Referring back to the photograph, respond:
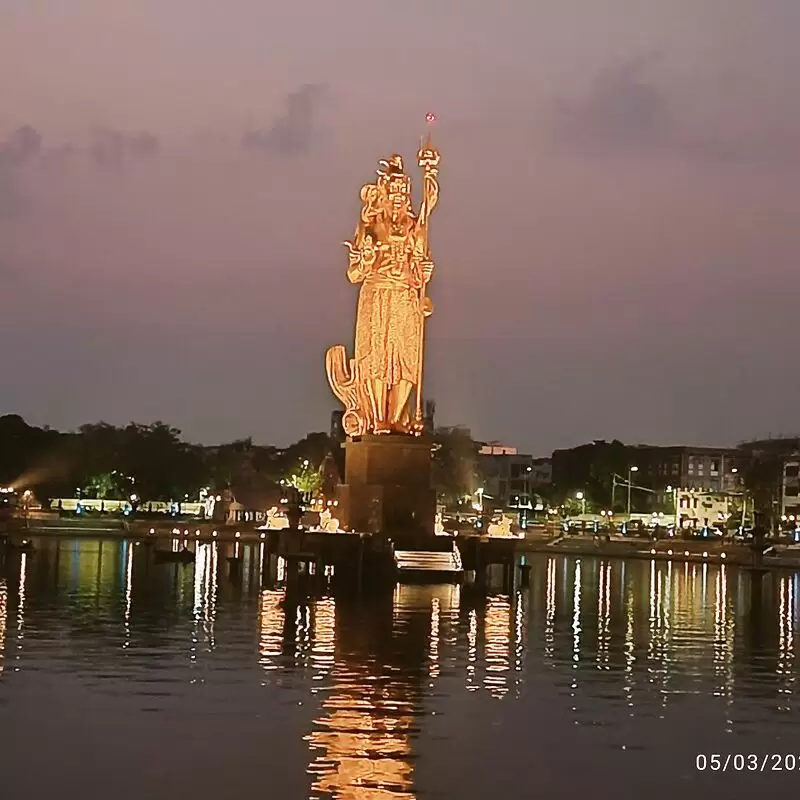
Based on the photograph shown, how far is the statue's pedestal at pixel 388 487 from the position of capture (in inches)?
1400

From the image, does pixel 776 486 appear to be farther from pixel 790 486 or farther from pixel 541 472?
pixel 541 472

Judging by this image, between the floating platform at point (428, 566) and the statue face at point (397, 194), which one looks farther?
the statue face at point (397, 194)

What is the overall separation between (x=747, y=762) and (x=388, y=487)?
24.9 meters

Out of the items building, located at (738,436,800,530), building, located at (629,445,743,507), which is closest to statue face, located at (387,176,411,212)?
building, located at (738,436,800,530)

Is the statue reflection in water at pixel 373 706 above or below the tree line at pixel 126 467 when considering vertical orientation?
below

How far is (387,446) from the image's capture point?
119 feet

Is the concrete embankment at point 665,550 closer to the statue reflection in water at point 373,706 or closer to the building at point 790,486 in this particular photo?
the statue reflection in water at point 373,706

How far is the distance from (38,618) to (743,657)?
31.6ft

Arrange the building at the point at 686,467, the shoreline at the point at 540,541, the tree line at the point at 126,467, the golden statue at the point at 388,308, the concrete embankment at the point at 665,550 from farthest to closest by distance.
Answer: the building at the point at 686,467 < the tree line at the point at 126,467 < the shoreline at the point at 540,541 < the concrete embankment at the point at 665,550 < the golden statue at the point at 388,308

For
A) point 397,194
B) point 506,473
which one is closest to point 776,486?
point 506,473

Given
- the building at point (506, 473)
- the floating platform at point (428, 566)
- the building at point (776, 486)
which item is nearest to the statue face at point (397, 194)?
the floating platform at point (428, 566)

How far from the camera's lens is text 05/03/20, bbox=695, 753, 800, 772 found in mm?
10844

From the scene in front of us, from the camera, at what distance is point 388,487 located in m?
35.8

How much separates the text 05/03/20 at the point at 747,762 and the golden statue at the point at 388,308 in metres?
25.6
